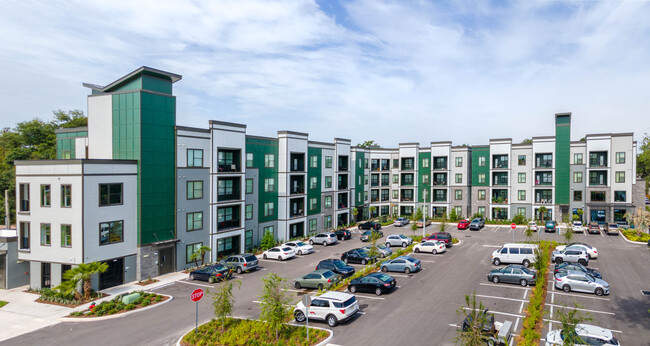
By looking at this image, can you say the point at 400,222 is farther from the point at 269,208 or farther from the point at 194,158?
the point at 194,158

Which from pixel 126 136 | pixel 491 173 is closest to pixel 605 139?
pixel 491 173

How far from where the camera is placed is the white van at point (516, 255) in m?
36.7

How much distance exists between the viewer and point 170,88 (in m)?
37.8

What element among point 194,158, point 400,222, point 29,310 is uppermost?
point 194,158

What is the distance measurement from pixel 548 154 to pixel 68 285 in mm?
67009

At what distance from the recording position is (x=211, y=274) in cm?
3412

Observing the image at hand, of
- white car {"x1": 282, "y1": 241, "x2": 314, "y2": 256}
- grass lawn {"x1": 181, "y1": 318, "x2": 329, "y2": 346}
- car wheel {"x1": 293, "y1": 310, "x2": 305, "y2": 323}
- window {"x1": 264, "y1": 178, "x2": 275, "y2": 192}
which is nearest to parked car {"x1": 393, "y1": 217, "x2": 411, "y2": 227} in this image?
white car {"x1": 282, "y1": 241, "x2": 314, "y2": 256}

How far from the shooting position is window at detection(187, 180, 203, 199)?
38844 millimetres

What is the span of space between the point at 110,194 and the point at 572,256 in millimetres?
41281

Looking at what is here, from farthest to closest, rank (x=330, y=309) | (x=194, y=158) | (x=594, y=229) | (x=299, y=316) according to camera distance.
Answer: (x=594, y=229) → (x=194, y=158) → (x=299, y=316) → (x=330, y=309)

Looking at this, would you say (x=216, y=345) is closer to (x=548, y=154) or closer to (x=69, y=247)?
(x=69, y=247)

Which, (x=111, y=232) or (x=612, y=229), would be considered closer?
(x=111, y=232)

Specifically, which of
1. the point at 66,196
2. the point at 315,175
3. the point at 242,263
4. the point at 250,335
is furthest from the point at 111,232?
the point at 315,175

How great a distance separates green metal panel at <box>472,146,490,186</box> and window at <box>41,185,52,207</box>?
6198cm
